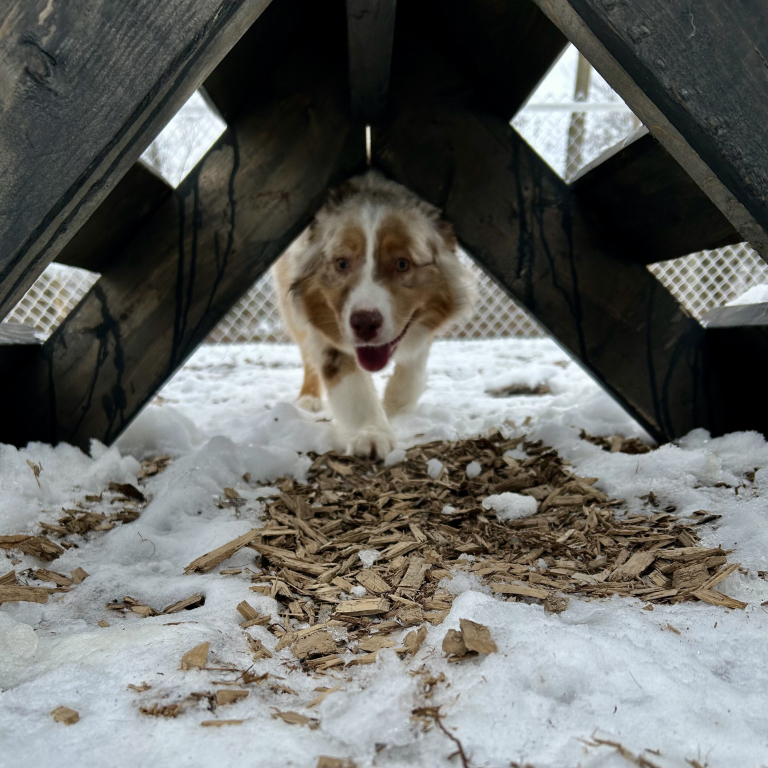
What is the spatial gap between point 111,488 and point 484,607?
1.55 m

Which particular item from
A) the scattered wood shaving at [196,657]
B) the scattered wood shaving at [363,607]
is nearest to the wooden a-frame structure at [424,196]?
the scattered wood shaving at [363,607]

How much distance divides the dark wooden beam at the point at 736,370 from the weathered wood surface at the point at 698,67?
1314 mm

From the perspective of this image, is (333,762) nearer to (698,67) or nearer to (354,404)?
(698,67)

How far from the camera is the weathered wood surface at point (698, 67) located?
1.16 m

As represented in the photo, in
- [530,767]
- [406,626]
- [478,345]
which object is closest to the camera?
[530,767]

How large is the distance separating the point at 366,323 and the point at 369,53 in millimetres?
1209

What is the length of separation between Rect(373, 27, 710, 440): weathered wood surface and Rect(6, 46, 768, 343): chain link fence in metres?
4.05

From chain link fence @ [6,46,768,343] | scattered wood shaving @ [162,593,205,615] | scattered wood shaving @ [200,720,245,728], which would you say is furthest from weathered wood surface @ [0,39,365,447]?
chain link fence @ [6,46,768,343]

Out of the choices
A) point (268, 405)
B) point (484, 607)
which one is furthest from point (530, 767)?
point (268, 405)

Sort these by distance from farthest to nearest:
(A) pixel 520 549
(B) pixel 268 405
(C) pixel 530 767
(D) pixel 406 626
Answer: (B) pixel 268 405
(A) pixel 520 549
(D) pixel 406 626
(C) pixel 530 767

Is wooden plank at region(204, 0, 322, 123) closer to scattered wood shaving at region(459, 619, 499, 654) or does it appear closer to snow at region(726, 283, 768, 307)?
snow at region(726, 283, 768, 307)

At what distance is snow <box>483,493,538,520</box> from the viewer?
80.9 inches

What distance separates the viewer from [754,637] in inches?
48.0

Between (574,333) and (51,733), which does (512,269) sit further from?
(51,733)
